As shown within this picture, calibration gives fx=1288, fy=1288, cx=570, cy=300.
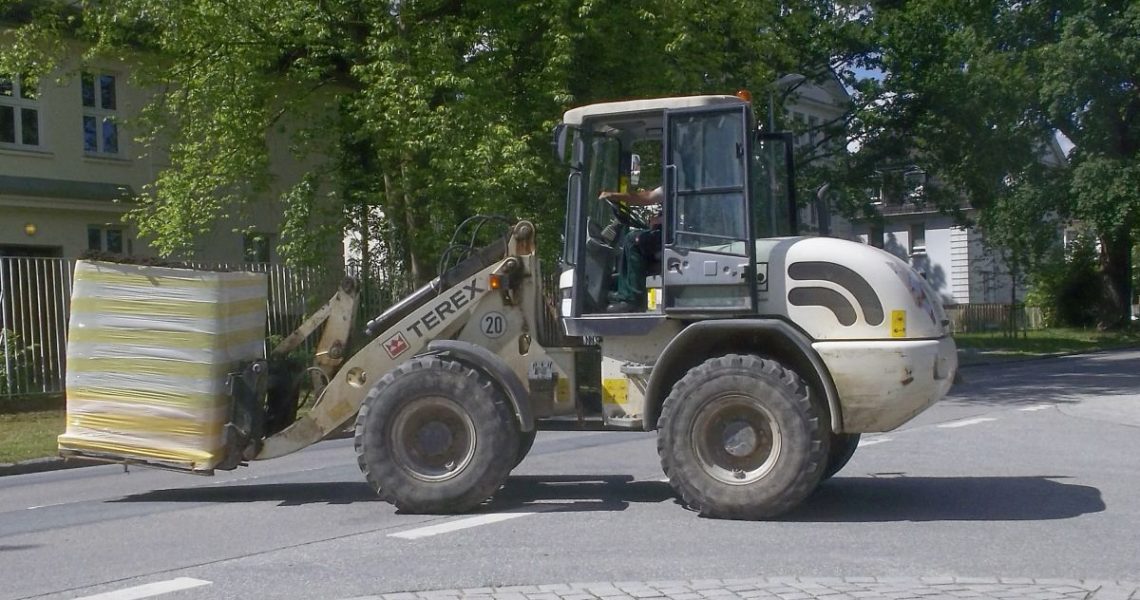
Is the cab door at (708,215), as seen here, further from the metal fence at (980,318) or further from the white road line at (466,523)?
the metal fence at (980,318)

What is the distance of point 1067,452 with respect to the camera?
12.3 m

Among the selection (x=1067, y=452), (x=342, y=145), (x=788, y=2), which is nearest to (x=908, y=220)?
(x=788, y=2)

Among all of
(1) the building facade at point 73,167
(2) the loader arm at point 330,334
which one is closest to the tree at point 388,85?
(1) the building facade at point 73,167

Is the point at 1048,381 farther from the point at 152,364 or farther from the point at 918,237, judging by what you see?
the point at 918,237

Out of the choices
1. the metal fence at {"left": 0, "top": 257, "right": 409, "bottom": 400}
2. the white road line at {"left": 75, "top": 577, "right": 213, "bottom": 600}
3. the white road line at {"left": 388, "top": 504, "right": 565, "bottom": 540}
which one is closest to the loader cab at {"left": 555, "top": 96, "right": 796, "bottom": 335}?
the white road line at {"left": 388, "top": 504, "right": 565, "bottom": 540}

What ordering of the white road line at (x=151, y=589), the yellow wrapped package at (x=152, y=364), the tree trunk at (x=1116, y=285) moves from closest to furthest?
the white road line at (x=151, y=589), the yellow wrapped package at (x=152, y=364), the tree trunk at (x=1116, y=285)

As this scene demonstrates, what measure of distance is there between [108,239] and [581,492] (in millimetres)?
19751

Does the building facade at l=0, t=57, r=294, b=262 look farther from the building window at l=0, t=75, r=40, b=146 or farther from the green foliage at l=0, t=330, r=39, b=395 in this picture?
the green foliage at l=0, t=330, r=39, b=395

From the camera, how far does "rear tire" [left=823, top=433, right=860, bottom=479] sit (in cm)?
928

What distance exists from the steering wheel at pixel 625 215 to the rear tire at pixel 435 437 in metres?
1.52

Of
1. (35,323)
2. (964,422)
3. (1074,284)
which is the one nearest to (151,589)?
(964,422)

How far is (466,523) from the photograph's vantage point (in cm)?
834

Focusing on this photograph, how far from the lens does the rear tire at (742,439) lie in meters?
8.09

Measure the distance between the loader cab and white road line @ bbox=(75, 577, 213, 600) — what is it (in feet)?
10.5
